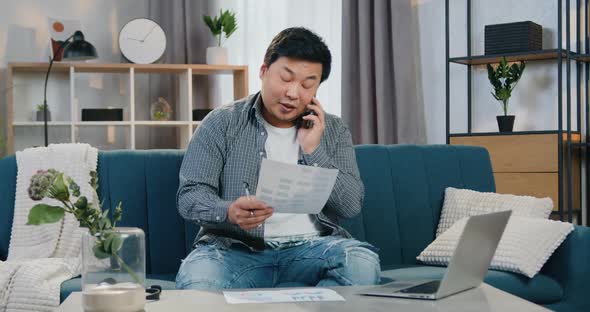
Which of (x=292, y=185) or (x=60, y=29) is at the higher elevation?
(x=60, y=29)

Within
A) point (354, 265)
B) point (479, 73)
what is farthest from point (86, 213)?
point (479, 73)

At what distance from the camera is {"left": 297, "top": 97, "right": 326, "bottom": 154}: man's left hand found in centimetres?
244

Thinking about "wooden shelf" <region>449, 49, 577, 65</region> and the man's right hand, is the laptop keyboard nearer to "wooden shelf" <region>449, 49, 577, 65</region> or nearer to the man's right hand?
the man's right hand

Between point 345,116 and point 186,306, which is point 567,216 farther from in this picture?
point 186,306

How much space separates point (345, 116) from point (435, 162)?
5.40 feet

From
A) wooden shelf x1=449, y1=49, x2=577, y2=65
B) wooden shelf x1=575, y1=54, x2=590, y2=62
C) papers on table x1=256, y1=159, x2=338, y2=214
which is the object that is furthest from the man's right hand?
wooden shelf x1=575, y1=54, x2=590, y2=62

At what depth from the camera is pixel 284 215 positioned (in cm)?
240

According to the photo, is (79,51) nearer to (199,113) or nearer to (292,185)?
(199,113)

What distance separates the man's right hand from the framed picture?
337 centimetres

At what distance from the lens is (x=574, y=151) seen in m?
4.07

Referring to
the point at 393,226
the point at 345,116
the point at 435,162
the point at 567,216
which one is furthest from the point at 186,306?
the point at 345,116

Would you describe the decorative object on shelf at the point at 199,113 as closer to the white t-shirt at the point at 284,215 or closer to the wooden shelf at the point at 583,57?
the wooden shelf at the point at 583,57

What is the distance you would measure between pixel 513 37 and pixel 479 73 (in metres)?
0.49

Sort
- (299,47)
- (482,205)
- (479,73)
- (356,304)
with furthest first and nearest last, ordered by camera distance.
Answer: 1. (479,73)
2. (482,205)
3. (299,47)
4. (356,304)
